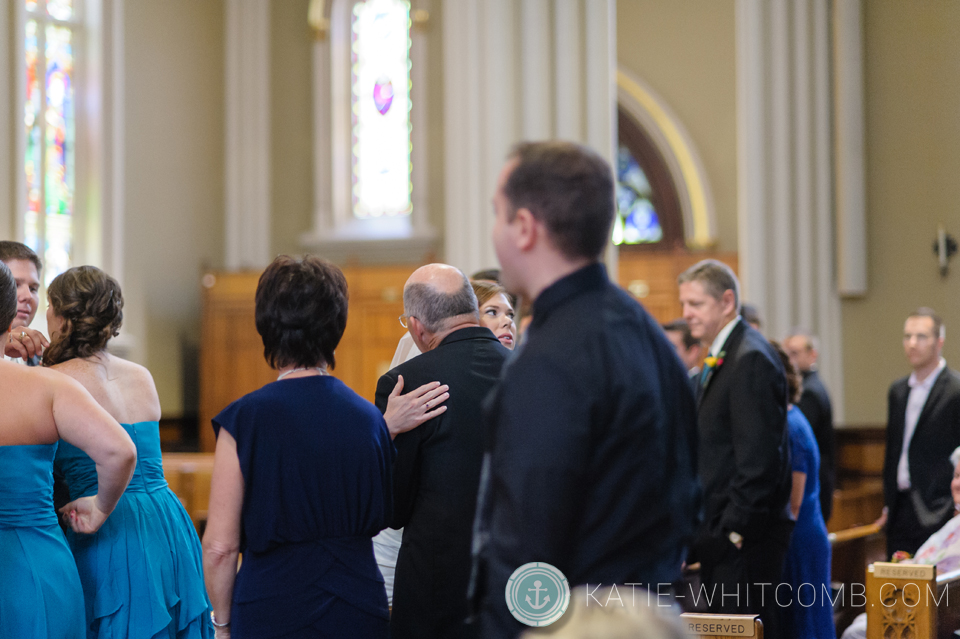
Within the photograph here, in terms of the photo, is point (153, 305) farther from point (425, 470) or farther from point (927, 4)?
point (425, 470)

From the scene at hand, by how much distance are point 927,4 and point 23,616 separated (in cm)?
784

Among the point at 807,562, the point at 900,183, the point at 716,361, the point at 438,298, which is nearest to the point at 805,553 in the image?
the point at 807,562

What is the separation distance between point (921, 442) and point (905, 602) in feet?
8.65

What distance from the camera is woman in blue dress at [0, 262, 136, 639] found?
2.37 metres

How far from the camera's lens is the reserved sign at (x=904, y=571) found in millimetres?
3039

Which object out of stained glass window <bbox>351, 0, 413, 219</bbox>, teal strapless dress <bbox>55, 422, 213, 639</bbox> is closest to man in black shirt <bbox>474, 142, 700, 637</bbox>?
teal strapless dress <bbox>55, 422, 213, 639</bbox>

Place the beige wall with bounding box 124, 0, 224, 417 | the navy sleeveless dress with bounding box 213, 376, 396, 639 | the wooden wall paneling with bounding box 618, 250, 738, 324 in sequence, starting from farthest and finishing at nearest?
the beige wall with bounding box 124, 0, 224, 417 < the wooden wall paneling with bounding box 618, 250, 738, 324 < the navy sleeveless dress with bounding box 213, 376, 396, 639

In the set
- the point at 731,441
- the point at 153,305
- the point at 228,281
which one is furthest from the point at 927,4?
the point at 153,305

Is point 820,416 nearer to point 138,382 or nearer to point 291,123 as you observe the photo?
point 138,382

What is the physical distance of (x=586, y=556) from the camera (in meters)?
1.57

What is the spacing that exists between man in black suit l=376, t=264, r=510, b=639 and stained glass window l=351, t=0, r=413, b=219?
8997mm

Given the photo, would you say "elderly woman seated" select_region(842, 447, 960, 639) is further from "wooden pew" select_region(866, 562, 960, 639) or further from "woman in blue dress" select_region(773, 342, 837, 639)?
"wooden pew" select_region(866, 562, 960, 639)

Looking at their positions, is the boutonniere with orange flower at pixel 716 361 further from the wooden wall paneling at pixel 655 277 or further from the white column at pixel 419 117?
the white column at pixel 419 117

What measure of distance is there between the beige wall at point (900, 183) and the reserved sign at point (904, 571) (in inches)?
201
